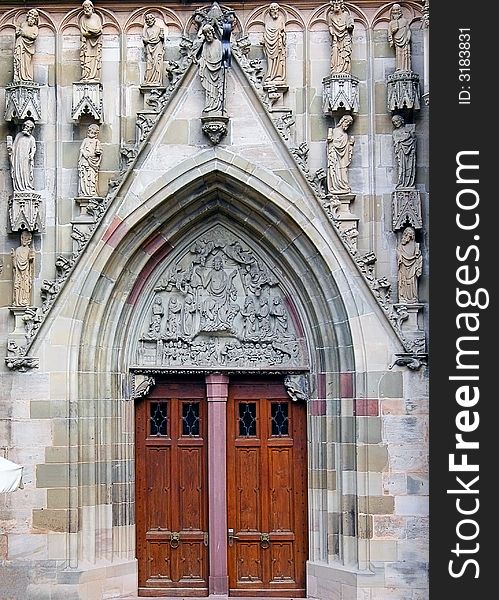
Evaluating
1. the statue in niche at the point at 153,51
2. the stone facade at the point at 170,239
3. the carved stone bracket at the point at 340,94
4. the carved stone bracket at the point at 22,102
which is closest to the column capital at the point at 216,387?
the stone facade at the point at 170,239

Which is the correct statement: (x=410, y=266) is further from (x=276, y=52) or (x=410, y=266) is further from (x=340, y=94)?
(x=276, y=52)

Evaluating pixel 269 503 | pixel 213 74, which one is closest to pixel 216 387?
pixel 269 503

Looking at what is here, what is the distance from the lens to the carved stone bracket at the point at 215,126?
37.4ft

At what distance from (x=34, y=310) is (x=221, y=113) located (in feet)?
9.15

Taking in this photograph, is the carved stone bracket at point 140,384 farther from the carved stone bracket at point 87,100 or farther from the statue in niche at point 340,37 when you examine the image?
the statue in niche at point 340,37

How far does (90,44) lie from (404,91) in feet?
Answer: 10.8

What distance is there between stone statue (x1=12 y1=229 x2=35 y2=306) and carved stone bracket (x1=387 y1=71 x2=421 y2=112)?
3996 mm

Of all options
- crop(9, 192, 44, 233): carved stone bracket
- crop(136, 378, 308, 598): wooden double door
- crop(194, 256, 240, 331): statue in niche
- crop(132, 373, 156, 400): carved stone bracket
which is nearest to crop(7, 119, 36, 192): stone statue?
crop(9, 192, 44, 233): carved stone bracket

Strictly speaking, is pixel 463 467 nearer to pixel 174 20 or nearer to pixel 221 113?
pixel 221 113

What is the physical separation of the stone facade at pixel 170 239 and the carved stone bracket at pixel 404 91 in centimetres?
15

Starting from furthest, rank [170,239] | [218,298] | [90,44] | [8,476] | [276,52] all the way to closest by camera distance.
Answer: [218,298] → [170,239] → [90,44] → [276,52] → [8,476]

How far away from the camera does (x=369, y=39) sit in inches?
459

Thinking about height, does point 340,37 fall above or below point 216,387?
above

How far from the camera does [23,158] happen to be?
11500 mm
